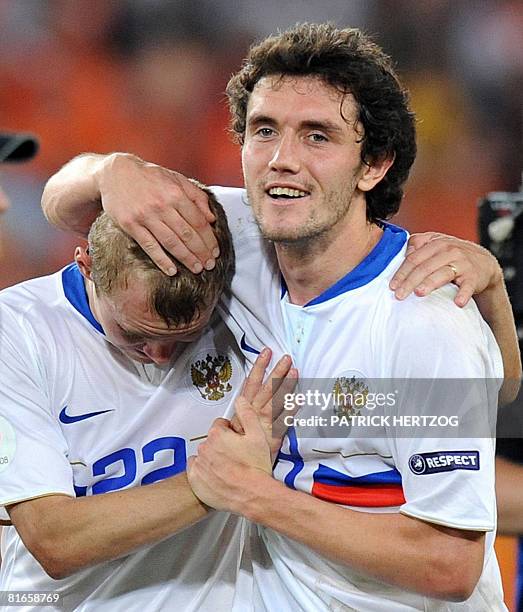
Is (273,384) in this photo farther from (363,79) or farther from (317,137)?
(363,79)

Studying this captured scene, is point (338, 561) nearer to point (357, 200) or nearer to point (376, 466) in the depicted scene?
point (376, 466)

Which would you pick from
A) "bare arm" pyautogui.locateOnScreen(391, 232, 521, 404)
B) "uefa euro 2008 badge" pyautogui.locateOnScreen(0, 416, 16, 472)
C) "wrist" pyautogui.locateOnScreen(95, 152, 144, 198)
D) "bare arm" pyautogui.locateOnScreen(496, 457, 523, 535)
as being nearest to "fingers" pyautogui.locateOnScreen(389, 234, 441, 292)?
"bare arm" pyautogui.locateOnScreen(391, 232, 521, 404)

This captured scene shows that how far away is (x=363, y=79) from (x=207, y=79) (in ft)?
8.84

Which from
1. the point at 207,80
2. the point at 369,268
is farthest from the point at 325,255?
the point at 207,80

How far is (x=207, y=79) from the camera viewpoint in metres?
4.17

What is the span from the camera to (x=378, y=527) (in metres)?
1.39

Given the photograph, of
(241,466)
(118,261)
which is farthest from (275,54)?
(241,466)

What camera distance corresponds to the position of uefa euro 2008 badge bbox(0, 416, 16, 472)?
162cm

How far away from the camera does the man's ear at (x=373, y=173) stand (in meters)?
1.60

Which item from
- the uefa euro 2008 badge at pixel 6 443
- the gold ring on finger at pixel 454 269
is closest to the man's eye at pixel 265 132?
the gold ring on finger at pixel 454 269

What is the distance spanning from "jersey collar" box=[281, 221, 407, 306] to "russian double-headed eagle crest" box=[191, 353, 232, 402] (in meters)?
0.21

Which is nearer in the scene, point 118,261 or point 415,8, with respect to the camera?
point 118,261

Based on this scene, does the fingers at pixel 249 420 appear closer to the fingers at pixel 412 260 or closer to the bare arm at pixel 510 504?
the fingers at pixel 412 260

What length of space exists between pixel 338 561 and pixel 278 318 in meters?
0.42
